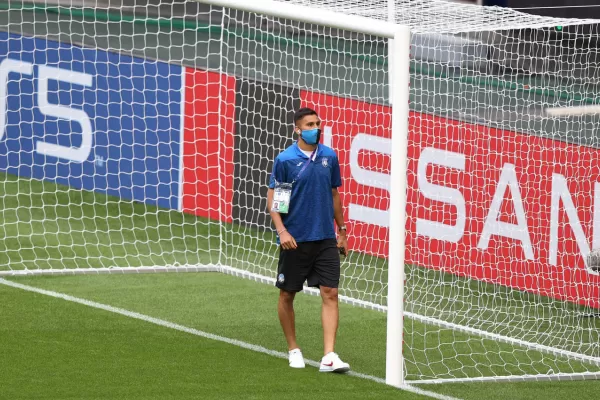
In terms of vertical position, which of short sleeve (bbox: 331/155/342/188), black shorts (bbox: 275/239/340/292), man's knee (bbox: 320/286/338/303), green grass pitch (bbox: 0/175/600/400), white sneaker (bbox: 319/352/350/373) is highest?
→ short sleeve (bbox: 331/155/342/188)

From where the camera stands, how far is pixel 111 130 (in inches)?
532

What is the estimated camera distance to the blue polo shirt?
26.2ft

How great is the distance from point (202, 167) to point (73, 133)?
1597 millimetres

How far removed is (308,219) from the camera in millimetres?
8023

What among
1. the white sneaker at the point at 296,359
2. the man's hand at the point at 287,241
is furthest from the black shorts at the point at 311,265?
the white sneaker at the point at 296,359

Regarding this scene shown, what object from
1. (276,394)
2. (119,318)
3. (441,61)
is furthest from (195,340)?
(441,61)

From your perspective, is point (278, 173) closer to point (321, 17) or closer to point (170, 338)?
point (321, 17)

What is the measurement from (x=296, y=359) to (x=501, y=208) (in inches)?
118

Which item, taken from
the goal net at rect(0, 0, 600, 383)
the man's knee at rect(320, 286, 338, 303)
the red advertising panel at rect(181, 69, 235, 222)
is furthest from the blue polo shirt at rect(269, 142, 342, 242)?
the red advertising panel at rect(181, 69, 235, 222)

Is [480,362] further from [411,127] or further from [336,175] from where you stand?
[411,127]

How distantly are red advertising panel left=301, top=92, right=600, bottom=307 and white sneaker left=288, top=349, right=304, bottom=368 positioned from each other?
95.6 inches

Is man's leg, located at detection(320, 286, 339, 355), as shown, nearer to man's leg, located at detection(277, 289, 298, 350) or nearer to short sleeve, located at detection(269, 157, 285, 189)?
man's leg, located at detection(277, 289, 298, 350)

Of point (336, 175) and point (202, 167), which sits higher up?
point (336, 175)

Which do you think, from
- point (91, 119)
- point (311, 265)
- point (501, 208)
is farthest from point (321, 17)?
point (91, 119)
